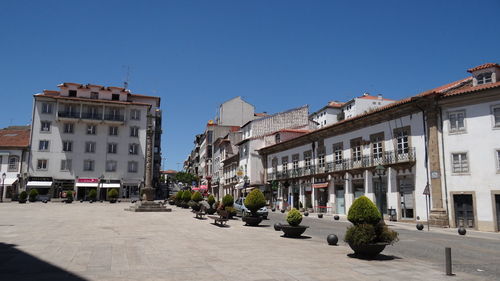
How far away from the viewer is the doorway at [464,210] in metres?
23.9

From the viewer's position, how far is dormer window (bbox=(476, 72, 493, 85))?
25484mm

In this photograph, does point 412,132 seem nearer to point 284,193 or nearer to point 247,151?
point 284,193

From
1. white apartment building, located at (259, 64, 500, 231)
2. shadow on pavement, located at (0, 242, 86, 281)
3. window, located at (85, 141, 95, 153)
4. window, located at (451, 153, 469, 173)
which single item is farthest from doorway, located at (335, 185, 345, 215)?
window, located at (85, 141, 95, 153)

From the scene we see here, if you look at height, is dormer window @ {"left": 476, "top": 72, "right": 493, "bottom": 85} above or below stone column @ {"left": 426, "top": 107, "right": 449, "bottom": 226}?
above

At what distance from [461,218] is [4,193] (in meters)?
56.1

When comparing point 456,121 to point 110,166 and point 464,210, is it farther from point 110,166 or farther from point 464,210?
point 110,166

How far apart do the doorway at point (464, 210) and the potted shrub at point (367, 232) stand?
640 inches

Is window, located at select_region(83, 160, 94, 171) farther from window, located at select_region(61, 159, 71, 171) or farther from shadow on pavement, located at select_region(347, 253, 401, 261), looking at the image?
shadow on pavement, located at select_region(347, 253, 401, 261)

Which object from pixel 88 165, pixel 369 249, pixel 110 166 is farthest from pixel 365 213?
pixel 88 165

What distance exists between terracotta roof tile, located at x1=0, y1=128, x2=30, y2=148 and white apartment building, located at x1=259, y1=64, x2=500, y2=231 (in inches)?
1796

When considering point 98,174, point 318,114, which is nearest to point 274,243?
point 98,174

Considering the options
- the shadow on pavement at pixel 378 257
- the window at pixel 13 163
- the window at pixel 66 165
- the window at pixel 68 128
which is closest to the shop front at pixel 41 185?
the window at pixel 66 165

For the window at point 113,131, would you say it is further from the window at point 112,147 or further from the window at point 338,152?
the window at point 338,152

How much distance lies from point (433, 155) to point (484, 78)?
21.0 feet
